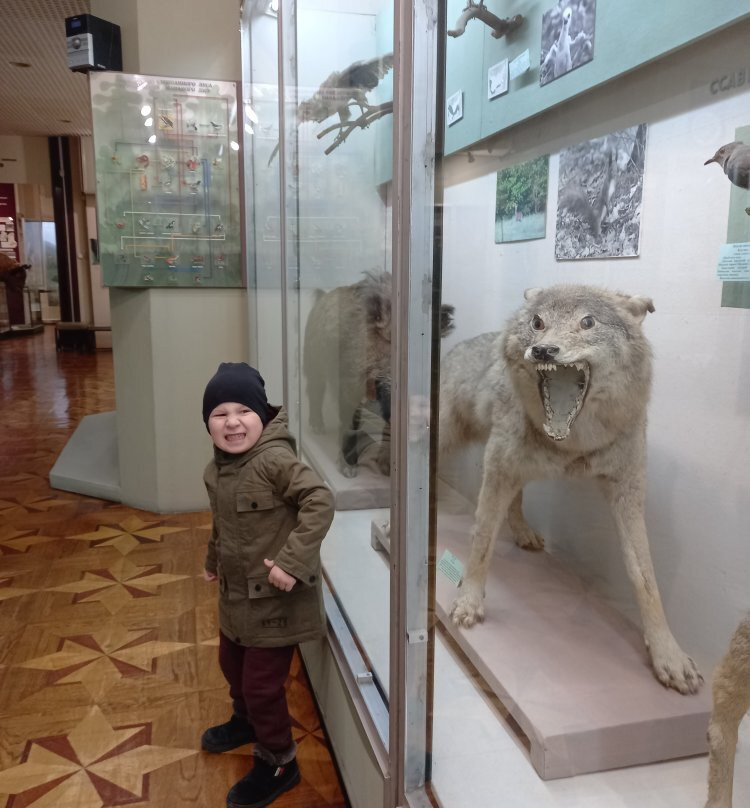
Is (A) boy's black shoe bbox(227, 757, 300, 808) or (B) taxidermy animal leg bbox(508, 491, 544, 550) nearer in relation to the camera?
(B) taxidermy animal leg bbox(508, 491, 544, 550)

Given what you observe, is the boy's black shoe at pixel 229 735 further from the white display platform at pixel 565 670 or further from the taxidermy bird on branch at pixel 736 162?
the taxidermy bird on branch at pixel 736 162

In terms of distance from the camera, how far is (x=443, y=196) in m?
1.39

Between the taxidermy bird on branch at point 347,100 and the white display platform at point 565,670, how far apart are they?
3.75ft

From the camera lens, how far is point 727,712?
0.98 meters

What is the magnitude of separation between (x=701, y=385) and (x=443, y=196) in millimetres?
574

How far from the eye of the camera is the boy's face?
192 cm

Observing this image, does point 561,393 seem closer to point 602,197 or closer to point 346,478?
point 602,197

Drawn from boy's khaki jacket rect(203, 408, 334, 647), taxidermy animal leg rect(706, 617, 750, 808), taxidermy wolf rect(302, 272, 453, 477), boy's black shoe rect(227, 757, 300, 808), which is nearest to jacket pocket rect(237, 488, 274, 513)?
boy's khaki jacket rect(203, 408, 334, 647)

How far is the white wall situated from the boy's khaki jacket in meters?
0.64

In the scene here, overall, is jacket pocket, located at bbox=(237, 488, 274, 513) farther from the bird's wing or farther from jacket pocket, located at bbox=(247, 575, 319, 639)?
the bird's wing

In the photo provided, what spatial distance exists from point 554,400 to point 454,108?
0.61m

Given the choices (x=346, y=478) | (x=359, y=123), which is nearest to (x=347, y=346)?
(x=346, y=478)

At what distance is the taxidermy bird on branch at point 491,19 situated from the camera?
4.91 ft

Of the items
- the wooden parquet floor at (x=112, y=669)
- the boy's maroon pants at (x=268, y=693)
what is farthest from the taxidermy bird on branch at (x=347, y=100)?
the wooden parquet floor at (x=112, y=669)
